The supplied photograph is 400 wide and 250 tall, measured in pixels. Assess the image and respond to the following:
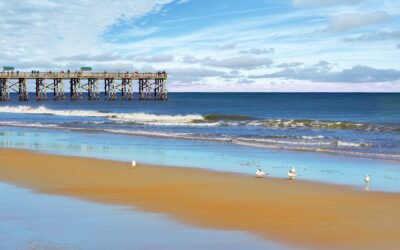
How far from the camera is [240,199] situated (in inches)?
407

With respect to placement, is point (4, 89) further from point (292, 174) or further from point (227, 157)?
point (292, 174)

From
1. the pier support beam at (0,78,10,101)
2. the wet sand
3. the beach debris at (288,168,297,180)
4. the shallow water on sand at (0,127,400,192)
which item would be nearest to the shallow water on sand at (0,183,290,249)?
the wet sand

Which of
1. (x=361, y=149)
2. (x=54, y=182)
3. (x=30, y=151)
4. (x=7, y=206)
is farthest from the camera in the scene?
(x=361, y=149)

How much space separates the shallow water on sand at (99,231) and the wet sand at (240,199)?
17.6 inches

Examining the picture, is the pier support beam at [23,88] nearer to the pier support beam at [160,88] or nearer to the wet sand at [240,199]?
the pier support beam at [160,88]

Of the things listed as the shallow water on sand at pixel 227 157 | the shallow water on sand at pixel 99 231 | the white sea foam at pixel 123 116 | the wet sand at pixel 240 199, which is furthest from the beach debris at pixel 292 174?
the white sea foam at pixel 123 116

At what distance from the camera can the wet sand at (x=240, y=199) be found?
306 inches

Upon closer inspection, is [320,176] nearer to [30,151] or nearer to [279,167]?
[279,167]

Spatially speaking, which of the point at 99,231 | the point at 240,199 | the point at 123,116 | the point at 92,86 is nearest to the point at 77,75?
the point at 92,86

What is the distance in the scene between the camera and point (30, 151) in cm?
1939

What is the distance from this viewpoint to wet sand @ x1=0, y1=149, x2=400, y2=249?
7777mm

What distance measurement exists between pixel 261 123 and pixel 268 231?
31.1 metres

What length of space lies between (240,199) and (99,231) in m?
3.47

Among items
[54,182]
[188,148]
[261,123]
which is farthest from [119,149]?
[261,123]
